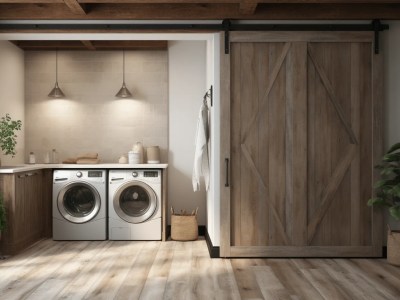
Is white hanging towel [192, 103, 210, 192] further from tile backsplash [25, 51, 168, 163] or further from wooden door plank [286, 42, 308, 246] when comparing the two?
tile backsplash [25, 51, 168, 163]

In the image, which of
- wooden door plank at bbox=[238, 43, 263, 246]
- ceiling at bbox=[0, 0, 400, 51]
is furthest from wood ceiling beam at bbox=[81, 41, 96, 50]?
wooden door plank at bbox=[238, 43, 263, 246]

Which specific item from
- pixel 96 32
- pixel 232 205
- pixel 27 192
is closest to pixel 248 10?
pixel 96 32

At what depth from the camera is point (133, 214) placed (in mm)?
6559

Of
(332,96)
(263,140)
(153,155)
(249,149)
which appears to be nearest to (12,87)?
(153,155)

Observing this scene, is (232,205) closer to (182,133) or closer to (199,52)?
(182,133)

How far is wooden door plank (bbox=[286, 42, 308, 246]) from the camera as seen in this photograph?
534 cm

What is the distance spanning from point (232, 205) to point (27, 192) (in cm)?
231

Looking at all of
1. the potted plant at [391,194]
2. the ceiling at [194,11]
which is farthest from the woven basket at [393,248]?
the ceiling at [194,11]

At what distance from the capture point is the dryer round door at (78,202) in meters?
6.50

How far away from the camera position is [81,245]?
616 cm

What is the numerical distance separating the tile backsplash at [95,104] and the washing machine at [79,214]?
75 centimetres

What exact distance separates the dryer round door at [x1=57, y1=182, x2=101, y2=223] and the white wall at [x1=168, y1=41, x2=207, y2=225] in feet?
3.54

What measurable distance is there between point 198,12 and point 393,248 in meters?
2.95

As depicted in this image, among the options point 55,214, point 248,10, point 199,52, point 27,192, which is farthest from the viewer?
point 199,52
